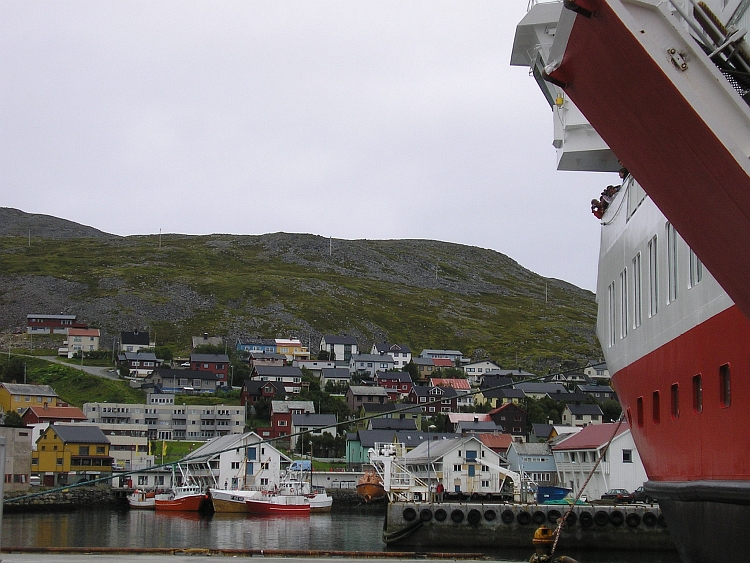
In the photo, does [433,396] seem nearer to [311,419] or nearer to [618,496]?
[311,419]

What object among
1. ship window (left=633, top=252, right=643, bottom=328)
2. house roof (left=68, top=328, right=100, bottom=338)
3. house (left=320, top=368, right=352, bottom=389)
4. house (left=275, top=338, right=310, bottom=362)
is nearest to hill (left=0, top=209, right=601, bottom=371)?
house roof (left=68, top=328, right=100, bottom=338)

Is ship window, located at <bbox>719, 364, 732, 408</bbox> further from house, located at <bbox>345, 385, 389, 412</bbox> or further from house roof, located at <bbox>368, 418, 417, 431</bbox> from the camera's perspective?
house, located at <bbox>345, 385, 389, 412</bbox>

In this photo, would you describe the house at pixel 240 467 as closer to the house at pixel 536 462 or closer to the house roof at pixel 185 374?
the house at pixel 536 462

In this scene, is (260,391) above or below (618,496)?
above

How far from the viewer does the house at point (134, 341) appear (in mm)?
132000

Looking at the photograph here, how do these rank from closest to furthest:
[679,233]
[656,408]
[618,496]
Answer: [679,233]
[656,408]
[618,496]

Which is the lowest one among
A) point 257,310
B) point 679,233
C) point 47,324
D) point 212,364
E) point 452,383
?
point 679,233

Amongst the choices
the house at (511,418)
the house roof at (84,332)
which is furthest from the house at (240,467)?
the house roof at (84,332)

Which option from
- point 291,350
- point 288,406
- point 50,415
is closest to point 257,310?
point 291,350

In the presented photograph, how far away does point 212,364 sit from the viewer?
390 feet

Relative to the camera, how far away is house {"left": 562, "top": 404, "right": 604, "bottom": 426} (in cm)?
9838

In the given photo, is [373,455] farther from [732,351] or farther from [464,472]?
[732,351]

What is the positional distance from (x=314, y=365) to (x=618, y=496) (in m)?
88.1

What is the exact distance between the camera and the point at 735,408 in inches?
340
